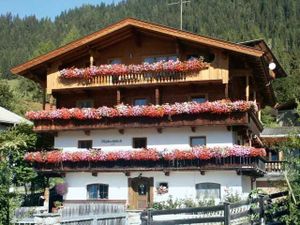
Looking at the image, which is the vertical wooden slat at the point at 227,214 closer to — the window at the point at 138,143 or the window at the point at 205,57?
the window at the point at 138,143

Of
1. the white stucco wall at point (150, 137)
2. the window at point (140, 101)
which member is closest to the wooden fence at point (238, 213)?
the white stucco wall at point (150, 137)

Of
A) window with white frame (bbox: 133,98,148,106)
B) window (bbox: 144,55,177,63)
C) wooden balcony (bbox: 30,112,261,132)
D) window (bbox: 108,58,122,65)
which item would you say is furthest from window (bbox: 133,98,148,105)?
window (bbox: 108,58,122,65)

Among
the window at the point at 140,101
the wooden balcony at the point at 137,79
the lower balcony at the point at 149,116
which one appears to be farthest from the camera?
the window at the point at 140,101

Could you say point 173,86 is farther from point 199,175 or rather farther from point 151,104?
point 199,175

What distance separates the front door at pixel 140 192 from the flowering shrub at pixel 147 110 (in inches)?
138

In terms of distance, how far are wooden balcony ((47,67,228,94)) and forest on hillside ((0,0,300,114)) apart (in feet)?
315

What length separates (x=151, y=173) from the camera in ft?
90.4

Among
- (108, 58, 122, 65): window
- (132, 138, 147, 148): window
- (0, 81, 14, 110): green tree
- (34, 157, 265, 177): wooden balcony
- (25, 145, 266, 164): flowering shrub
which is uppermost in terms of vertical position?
(0, 81, 14, 110): green tree

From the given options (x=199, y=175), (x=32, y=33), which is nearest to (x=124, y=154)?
(x=199, y=175)

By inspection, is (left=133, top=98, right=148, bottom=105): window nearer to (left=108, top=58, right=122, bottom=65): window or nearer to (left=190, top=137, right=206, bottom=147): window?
(left=108, top=58, right=122, bottom=65): window

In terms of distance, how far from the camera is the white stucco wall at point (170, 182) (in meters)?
26.3

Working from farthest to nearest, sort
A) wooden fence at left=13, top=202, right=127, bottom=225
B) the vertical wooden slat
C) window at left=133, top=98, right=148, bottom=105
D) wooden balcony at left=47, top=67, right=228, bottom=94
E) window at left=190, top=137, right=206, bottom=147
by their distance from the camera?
window at left=133, top=98, right=148, bottom=105 < window at left=190, top=137, right=206, bottom=147 < wooden balcony at left=47, top=67, right=228, bottom=94 < wooden fence at left=13, top=202, right=127, bottom=225 < the vertical wooden slat

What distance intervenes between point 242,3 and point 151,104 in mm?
147637

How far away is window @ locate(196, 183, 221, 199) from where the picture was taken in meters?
26.4
